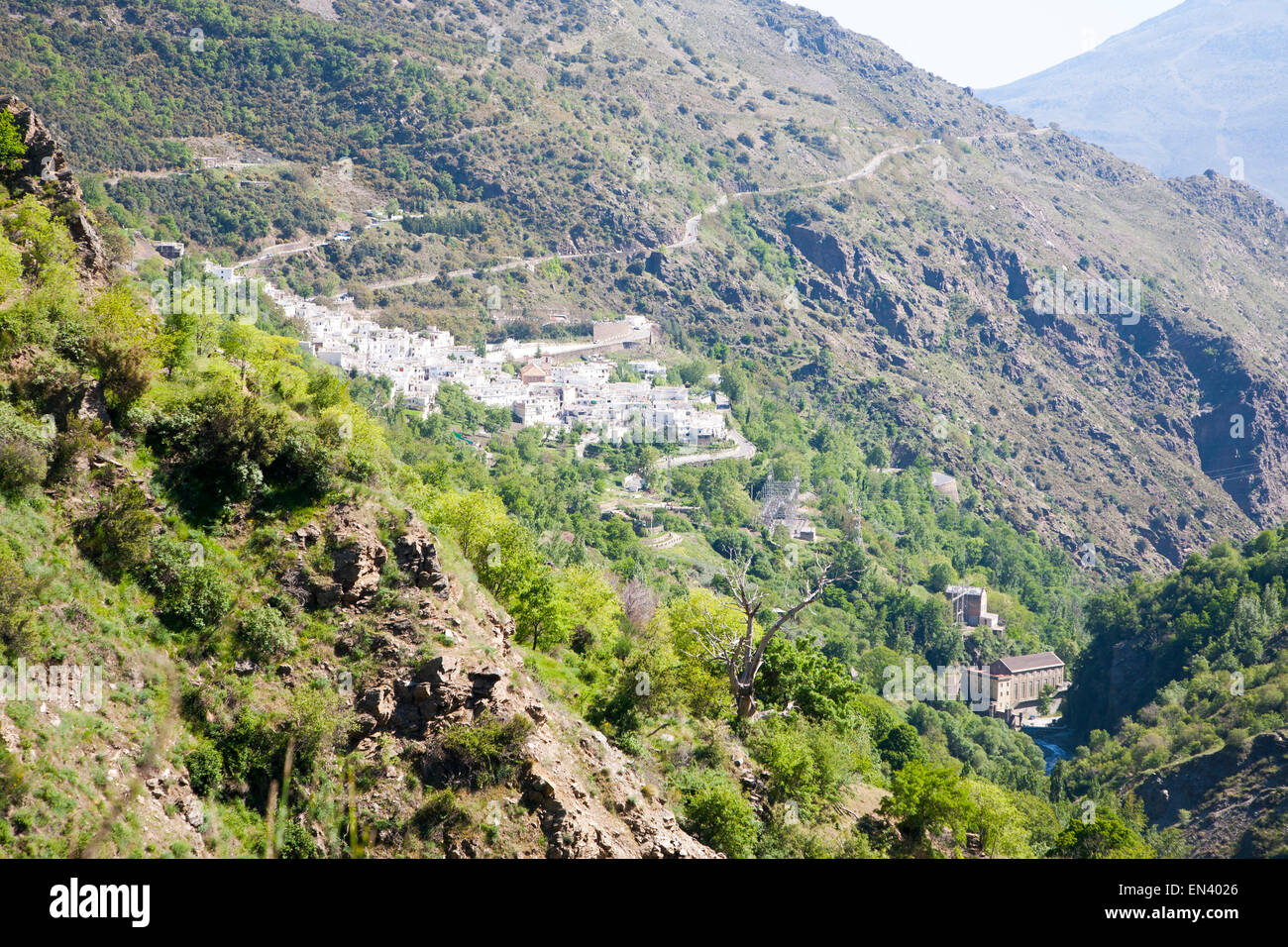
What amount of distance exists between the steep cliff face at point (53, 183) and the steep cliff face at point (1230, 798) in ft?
137

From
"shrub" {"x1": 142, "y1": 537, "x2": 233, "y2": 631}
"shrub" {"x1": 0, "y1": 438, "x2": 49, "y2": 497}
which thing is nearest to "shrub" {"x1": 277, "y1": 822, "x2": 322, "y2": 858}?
"shrub" {"x1": 142, "y1": 537, "x2": 233, "y2": 631}

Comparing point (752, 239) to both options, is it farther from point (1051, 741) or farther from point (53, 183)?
point (53, 183)

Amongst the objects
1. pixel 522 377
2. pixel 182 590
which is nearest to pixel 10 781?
pixel 182 590

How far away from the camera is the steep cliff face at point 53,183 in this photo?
20.5 meters

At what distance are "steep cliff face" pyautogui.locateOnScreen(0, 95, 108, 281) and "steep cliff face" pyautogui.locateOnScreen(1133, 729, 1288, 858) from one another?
137 feet

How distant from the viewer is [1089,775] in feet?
179

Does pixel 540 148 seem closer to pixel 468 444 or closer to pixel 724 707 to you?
pixel 468 444

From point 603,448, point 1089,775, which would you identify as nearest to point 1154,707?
point 1089,775

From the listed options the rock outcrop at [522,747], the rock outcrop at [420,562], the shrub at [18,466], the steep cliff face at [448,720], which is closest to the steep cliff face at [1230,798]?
the rock outcrop at [522,747]

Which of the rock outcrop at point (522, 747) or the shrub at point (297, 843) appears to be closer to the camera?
the shrub at point (297, 843)

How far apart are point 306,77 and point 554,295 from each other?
45.6 metres

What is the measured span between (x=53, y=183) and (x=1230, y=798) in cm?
4752

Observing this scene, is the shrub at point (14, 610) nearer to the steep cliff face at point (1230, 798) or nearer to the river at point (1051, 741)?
the steep cliff face at point (1230, 798)

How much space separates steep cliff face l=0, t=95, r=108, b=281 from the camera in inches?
805
